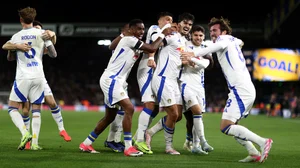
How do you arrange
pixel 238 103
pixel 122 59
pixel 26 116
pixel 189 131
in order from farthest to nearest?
pixel 189 131, pixel 26 116, pixel 122 59, pixel 238 103

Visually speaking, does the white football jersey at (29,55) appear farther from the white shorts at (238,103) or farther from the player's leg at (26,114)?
the white shorts at (238,103)

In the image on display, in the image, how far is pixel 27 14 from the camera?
30.9 ft

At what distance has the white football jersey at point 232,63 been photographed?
8.48 meters

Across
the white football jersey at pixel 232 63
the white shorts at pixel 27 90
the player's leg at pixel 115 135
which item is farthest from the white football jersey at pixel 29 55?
the white football jersey at pixel 232 63

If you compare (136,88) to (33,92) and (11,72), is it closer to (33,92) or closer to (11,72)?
(11,72)

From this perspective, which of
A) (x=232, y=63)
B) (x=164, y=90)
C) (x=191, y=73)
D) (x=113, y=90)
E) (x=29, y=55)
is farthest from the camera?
(x=191, y=73)

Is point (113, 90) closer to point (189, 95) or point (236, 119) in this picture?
point (189, 95)

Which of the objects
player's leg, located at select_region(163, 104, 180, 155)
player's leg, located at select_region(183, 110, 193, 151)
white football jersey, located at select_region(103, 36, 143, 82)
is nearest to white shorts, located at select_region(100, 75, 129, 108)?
white football jersey, located at select_region(103, 36, 143, 82)

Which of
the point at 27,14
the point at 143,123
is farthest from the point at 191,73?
the point at 27,14

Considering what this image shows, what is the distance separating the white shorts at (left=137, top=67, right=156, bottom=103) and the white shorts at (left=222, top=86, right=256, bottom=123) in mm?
1645

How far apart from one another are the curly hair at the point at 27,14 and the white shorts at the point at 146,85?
2107mm

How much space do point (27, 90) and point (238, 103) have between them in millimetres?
3691

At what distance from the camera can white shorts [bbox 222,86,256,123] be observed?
327 inches

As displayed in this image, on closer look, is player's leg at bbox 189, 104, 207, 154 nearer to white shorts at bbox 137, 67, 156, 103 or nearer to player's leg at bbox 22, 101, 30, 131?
white shorts at bbox 137, 67, 156, 103
